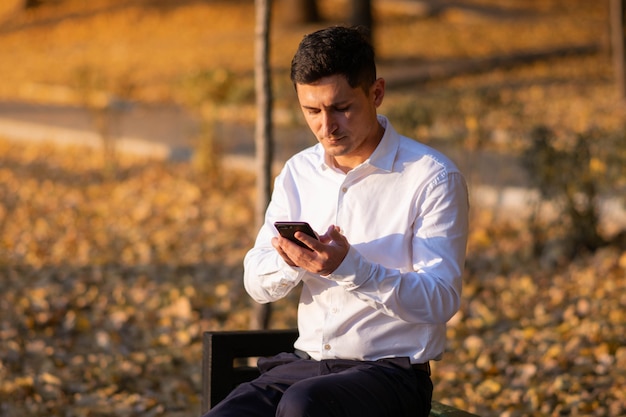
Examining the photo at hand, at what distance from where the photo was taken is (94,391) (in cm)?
535

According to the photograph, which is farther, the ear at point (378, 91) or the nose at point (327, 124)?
the ear at point (378, 91)

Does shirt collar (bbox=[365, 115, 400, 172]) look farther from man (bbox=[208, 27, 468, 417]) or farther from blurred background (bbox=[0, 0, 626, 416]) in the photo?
blurred background (bbox=[0, 0, 626, 416])

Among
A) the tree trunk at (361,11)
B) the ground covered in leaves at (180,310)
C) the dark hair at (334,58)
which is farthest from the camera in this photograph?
the tree trunk at (361,11)

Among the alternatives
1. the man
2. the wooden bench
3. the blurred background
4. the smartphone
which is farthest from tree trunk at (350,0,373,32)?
the smartphone

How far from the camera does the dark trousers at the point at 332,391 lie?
303 centimetres

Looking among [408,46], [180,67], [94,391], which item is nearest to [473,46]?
[408,46]

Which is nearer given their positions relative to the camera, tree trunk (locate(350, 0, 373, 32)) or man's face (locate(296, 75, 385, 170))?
man's face (locate(296, 75, 385, 170))

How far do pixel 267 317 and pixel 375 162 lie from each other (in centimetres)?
229

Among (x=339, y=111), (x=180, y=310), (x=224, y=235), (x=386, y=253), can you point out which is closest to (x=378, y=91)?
(x=339, y=111)

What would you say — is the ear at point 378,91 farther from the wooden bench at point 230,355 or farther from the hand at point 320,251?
the wooden bench at point 230,355

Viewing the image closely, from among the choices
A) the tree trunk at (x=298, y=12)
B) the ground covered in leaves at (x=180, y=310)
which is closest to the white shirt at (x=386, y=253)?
the ground covered in leaves at (x=180, y=310)

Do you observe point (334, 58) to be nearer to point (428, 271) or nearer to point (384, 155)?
point (384, 155)

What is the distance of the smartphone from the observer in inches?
118

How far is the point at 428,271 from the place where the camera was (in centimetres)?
318
